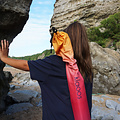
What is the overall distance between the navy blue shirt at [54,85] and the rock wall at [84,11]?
956 inches

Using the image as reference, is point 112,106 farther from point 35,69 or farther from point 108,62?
point 35,69

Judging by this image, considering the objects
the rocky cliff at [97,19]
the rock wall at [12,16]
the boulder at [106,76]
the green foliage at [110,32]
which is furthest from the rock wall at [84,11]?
the rock wall at [12,16]

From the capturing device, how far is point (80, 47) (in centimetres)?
127

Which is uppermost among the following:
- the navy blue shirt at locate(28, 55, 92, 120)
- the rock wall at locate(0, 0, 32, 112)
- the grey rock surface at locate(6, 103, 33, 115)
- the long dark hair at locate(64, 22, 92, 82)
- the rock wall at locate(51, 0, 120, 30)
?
the rock wall at locate(51, 0, 120, 30)

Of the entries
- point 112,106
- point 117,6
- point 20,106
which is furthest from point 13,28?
point 117,6

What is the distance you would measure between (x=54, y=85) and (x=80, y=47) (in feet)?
1.59

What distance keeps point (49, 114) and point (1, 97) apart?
2.69m

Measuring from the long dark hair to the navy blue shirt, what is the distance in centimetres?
20

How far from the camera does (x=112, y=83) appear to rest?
5098 mm

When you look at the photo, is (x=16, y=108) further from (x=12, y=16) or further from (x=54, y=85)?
(x=54, y=85)

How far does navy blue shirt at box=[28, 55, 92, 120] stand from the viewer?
1160mm

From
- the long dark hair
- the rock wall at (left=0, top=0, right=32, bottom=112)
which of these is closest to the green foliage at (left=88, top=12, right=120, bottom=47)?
the rock wall at (left=0, top=0, right=32, bottom=112)

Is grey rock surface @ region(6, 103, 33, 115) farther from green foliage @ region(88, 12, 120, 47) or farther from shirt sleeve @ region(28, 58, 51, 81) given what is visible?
green foliage @ region(88, 12, 120, 47)

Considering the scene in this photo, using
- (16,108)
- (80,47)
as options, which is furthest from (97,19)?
(80,47)
